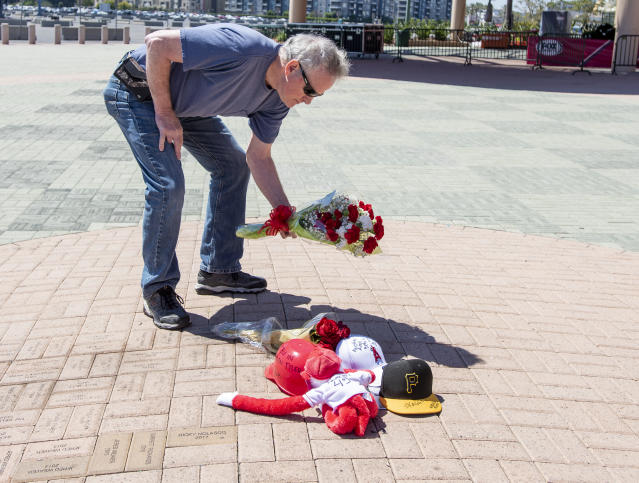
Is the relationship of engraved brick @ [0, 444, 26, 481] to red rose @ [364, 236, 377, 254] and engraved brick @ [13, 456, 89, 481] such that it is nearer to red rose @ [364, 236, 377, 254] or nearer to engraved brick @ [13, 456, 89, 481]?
engraved brick @ [13, 456, 89, 481]

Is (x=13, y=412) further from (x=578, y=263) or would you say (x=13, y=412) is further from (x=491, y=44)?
(x=491, y=44)

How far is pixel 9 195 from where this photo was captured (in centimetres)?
686

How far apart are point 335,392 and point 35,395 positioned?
1373mm

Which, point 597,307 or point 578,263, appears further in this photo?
point 578,263

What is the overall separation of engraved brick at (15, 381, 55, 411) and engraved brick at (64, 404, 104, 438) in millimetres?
185

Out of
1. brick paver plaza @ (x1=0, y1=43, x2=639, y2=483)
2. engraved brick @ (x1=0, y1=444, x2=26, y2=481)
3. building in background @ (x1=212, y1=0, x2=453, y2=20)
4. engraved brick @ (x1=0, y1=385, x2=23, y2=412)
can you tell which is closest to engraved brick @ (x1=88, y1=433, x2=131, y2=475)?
brick paver plaza @ (x1=0, y1=43, x2=639, y2=483)

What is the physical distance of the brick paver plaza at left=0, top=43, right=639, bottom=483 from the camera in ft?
9.19

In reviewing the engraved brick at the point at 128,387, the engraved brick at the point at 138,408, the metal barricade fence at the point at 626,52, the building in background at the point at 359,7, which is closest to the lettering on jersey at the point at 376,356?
the engraved brick at the point at 138,408

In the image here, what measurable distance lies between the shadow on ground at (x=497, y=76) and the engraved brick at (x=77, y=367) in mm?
16403

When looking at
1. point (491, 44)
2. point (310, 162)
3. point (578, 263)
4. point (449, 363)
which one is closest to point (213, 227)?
point (449, 363)

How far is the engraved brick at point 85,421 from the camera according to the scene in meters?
2.88

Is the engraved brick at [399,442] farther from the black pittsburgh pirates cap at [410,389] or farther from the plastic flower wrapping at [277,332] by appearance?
the plastic flower wrapping at [277,332]

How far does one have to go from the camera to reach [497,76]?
2219cm

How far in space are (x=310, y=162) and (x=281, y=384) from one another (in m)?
5.70
